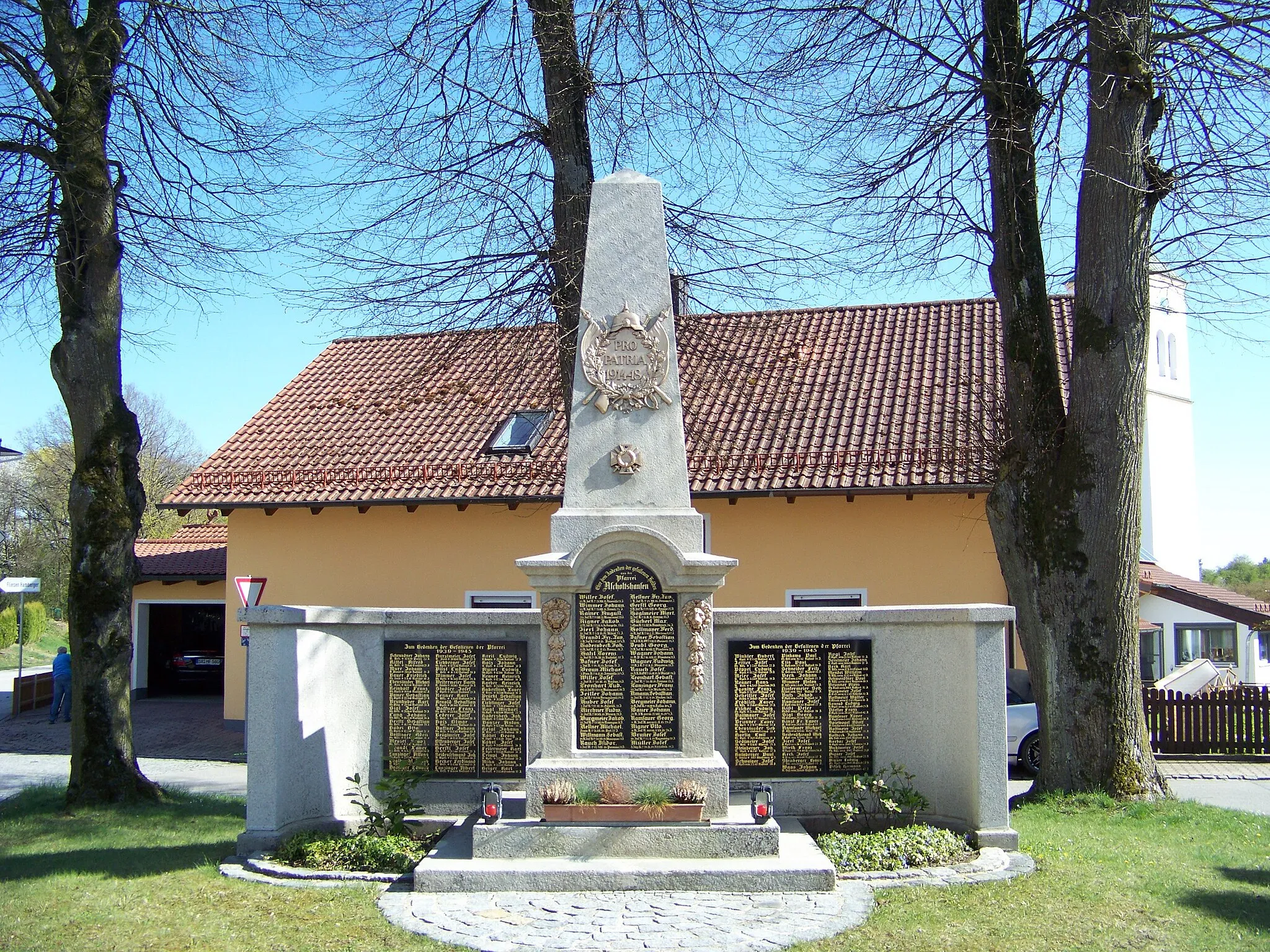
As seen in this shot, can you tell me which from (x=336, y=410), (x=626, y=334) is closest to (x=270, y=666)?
(x=626, y=334)

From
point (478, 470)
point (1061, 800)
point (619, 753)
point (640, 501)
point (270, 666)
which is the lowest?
point (1061, 800)

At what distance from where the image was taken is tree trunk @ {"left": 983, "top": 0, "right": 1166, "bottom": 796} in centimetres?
955

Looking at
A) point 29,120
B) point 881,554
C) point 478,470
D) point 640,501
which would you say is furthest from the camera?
point 478,470

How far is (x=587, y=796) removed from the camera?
7164 mm

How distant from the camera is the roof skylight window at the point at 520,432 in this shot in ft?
55.3

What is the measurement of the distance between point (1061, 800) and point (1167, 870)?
226cm

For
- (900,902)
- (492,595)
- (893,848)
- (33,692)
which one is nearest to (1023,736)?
(893,848)

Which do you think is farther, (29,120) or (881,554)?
(881,554)

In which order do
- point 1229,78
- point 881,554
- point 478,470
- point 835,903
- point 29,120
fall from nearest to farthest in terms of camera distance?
point 835,903 → point 1229,78 → point 29,120 → point 881,554 → point 478,470

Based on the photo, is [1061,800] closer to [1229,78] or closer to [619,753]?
[619,753]

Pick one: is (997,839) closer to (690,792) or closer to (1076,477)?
(690,792)

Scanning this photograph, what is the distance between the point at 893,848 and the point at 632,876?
1.87m

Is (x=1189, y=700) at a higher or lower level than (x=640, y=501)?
lower

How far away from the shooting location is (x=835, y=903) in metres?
6.35
